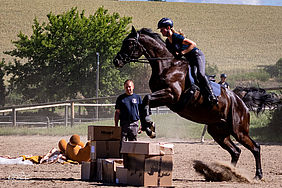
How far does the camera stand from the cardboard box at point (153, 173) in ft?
24.0

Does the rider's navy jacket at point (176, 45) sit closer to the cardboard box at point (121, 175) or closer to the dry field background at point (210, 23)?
the cardboard box at point (121, 175)

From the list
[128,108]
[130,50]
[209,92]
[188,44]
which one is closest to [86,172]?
[128,108]

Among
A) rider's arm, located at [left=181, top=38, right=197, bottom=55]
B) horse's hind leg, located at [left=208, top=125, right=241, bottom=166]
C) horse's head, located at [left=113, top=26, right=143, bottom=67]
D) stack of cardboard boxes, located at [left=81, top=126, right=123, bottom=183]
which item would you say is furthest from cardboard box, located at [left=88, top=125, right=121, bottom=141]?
horse's hind leg, located at [left=208, top=125, right=241, bottom=166]

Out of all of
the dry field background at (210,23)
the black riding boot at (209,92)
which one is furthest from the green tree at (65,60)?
the black riding boot at (209,92)

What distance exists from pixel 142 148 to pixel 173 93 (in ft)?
3.93

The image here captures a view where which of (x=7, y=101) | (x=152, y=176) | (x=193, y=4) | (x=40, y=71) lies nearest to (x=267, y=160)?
(x=152, y=176)

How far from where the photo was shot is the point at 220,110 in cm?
879

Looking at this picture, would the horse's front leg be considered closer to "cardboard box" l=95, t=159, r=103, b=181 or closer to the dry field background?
"cardboard box" l=95, t=159, r=103, b=181

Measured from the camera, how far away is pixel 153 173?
7.38 meters

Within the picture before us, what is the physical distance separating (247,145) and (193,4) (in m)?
67.8

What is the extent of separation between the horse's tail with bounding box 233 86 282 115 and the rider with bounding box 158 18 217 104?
6.27ft

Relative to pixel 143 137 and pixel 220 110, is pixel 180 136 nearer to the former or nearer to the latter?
pixel 143 137

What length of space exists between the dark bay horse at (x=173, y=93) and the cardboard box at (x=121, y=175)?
73 centimetres

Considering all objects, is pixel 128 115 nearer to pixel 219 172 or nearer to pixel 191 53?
pixel 191 53
